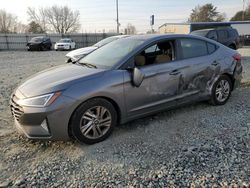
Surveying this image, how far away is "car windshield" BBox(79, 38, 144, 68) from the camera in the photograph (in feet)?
12.5

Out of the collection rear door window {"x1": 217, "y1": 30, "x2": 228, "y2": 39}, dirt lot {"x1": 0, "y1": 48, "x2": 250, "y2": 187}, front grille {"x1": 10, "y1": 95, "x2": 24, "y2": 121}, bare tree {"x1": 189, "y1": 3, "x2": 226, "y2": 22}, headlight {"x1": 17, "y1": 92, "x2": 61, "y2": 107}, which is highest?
bare tree {"x1": 189, "y1": 3, "x2": 226, "y2": 22}

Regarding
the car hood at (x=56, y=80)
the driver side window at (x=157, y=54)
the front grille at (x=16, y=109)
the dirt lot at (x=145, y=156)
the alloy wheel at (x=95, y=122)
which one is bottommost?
the dirt lot at (x=145, y=156)

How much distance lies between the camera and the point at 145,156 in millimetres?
3102

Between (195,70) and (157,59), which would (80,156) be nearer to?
(157,59)

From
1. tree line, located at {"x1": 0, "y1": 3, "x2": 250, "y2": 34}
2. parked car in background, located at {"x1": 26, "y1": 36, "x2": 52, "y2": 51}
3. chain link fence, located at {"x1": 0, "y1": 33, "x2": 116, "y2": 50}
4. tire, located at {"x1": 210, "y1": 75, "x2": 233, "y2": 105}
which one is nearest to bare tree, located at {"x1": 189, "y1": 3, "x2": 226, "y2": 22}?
tree line, located at {"x1": 0, "y1": 3, "x2": 250, "y2": 34}

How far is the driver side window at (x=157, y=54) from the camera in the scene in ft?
12.6

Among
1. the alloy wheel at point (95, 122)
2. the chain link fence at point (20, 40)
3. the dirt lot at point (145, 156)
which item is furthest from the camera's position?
the chain link fence at point (20, 40)

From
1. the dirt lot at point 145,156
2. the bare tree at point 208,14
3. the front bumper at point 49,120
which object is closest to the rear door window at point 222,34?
the dirt lot at point 145,156

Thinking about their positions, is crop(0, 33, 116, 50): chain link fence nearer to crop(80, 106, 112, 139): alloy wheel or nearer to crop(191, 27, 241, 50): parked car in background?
crop(191, 27, 241, 50): parked car in background

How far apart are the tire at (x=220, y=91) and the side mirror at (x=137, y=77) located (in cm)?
180

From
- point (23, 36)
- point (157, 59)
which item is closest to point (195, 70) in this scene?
point (157, 59)

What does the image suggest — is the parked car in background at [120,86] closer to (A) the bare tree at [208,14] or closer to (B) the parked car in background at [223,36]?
(B) the parked car in background at [223,36]

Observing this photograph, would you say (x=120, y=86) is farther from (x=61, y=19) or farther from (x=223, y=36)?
(x=61, y=19)

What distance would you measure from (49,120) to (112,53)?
1649 mm
